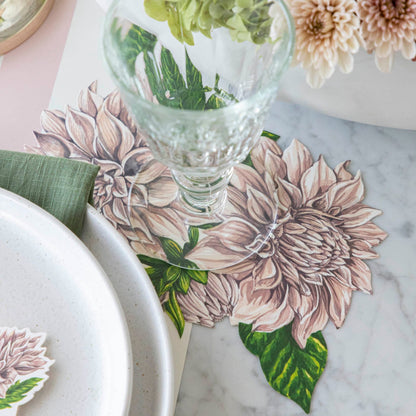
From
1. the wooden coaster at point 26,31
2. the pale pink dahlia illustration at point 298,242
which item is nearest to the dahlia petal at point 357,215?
the pale pink dahlia illustration at point 298,242

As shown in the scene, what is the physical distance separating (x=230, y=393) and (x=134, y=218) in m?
0.18

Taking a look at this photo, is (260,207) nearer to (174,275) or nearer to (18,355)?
(174,275)

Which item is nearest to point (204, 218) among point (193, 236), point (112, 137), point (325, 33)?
point (193, 236)

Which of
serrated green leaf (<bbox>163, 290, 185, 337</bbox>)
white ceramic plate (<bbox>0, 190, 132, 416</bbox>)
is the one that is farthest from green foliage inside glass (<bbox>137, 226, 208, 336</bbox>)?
white ceramic plate (<bbox>0, 190, 132, 416</bbox>)

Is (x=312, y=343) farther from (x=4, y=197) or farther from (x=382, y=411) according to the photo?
(x=4, y=197)

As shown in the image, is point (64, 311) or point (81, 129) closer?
point (64, 311)

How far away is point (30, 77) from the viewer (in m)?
0.60

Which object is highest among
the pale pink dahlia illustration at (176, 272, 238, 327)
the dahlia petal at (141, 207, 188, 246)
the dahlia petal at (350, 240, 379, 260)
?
the dahlia petal at (350, 240, 379, 260)

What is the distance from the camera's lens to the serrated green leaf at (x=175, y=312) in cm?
49

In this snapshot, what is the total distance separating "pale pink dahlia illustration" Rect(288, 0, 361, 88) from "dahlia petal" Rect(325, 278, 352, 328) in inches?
7.8

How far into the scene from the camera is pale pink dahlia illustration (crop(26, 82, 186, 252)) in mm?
532

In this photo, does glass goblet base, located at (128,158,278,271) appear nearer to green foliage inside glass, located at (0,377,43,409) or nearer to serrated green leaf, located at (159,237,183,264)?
serrated green leaf, located at (159,237,183,264)

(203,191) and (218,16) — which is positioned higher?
(218,16)

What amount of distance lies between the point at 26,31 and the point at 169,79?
8.2 inches
